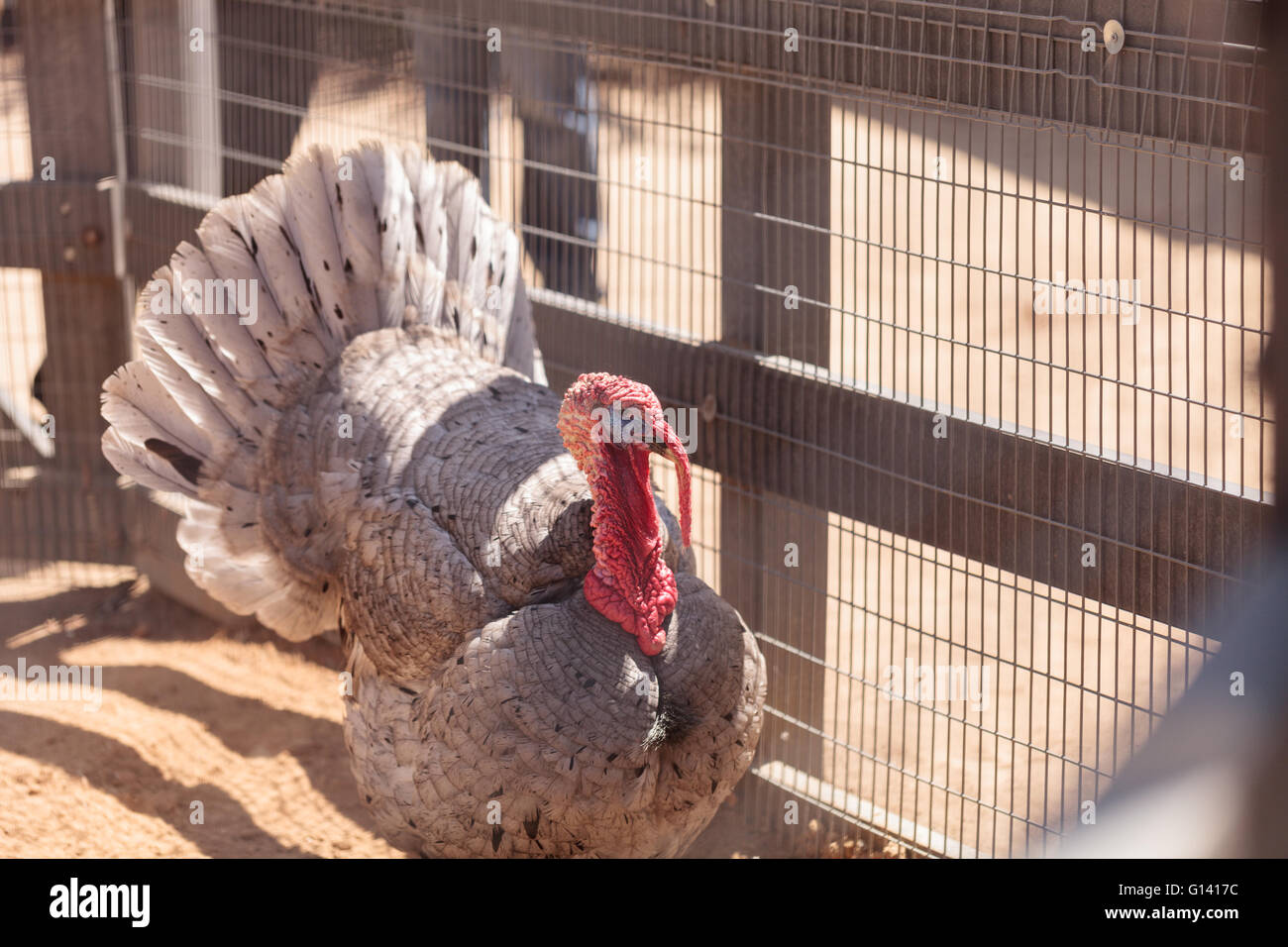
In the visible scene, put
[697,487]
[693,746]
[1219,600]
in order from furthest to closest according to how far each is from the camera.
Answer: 1. [697,487]
2. [693,746]
3. [1219,600]

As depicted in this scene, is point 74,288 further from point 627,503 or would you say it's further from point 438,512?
point 627,503

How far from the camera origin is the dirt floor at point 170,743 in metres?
4.25

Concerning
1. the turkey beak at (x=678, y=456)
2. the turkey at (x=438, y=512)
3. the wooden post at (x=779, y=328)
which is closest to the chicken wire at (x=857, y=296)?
the wooden post at (x=779, y=328)

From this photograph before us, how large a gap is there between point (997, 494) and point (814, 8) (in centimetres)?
142

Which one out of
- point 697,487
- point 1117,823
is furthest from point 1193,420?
point 1117,823

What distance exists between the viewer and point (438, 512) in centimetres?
353

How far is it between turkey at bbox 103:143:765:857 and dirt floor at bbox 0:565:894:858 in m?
0.74

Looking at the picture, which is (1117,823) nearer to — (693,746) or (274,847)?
(693,746)

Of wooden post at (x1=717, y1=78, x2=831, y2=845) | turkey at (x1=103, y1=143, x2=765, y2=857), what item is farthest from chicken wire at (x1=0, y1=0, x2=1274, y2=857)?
turkey at (x1=103, y1=143, x2=765, y2=857)

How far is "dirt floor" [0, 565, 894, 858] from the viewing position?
425 cm

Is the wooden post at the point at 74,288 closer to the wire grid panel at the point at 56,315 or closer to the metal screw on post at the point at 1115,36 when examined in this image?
the wire grid panel at the point at 56,315

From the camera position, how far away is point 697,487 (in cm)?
460

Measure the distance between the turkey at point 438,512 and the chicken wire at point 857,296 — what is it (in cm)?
51

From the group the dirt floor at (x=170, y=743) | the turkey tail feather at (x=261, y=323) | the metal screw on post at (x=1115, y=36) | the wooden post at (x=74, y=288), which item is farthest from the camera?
the wooden post at (x=74, y=288)
